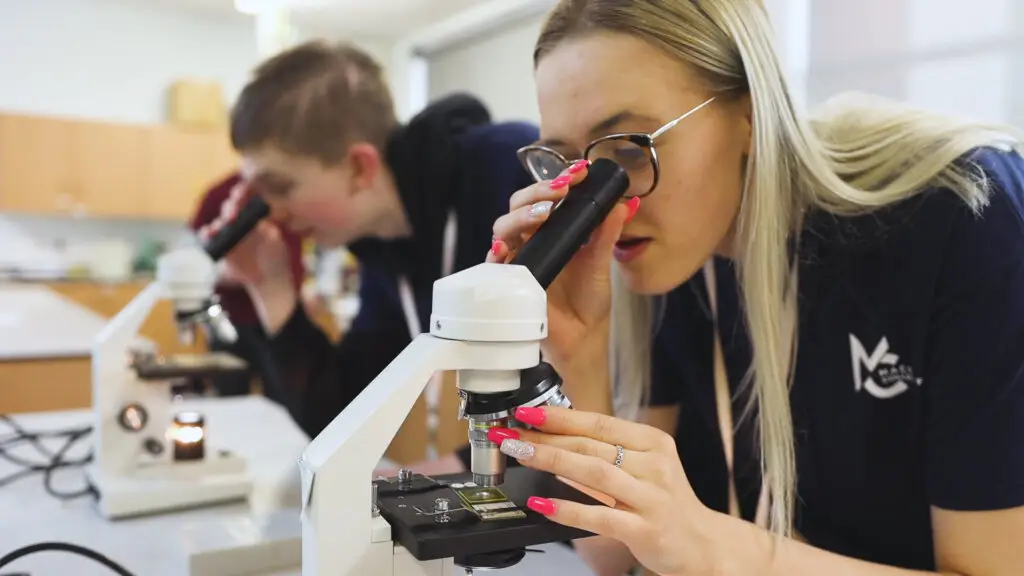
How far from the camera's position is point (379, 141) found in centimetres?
158

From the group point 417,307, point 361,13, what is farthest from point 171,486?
point 361,13

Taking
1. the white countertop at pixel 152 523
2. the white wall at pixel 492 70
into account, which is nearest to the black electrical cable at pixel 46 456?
the white countertop at pixel 152 523

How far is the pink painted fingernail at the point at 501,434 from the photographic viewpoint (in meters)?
0.56

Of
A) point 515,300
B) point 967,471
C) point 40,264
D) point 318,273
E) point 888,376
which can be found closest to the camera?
point 515,300

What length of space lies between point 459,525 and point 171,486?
74cm

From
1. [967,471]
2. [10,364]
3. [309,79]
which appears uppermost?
[309,79]

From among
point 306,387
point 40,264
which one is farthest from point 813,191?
point 40,264

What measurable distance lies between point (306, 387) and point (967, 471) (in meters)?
1.28

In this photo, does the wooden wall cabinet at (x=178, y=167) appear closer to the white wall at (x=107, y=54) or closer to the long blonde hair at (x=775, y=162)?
the white wall at (x=107, y=54)

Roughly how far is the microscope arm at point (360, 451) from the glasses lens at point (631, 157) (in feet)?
1.11

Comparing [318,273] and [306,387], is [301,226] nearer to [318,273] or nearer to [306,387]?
[306,387]

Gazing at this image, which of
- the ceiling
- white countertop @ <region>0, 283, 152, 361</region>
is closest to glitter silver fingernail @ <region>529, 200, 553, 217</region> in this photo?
white countertop @ <region>0, 283, 152, 361</region>

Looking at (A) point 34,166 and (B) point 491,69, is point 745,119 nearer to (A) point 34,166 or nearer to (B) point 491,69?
(B) point 491,69

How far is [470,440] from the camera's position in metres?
0.58
